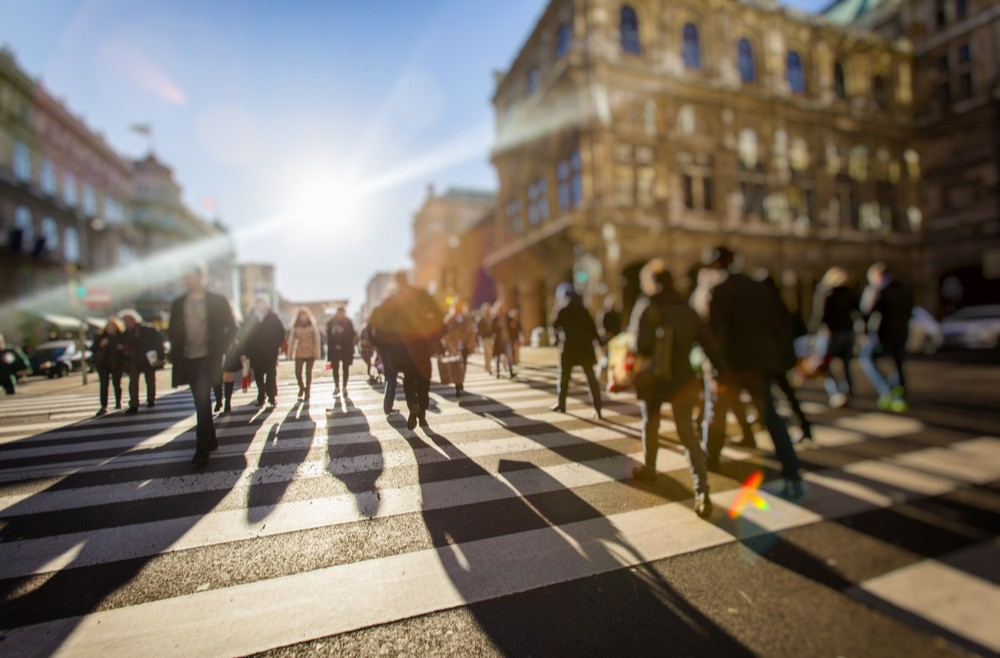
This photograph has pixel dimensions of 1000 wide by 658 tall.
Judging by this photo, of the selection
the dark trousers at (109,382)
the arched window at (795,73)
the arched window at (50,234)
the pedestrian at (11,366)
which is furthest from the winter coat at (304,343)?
the arched window at (795,73)

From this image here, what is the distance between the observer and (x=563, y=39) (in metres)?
22.9

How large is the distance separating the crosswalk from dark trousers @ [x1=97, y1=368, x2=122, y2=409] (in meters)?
0.09

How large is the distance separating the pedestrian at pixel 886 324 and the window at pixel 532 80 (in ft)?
74.0

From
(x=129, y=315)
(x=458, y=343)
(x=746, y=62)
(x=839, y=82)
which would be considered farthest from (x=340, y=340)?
(x=839, y=82)

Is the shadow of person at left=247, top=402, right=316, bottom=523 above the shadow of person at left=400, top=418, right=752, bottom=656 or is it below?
above

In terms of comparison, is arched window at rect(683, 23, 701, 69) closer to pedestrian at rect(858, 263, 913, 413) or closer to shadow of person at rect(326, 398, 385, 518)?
pedestrian at rect(858, 263, 913, 413)

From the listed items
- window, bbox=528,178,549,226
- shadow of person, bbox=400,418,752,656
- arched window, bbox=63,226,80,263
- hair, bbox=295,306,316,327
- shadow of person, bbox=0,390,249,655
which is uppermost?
window, bbox=528,178,549,226

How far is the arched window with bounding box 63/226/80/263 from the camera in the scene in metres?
2.90

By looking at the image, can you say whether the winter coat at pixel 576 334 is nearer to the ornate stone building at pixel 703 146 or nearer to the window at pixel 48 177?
the window at pixel 48 177

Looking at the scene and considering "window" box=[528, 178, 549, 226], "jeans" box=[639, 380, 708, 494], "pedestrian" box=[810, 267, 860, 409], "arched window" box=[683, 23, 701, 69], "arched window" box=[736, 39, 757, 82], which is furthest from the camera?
"window" box=[528, 178, 549, 226]

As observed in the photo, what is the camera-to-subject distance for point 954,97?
88.8 feet

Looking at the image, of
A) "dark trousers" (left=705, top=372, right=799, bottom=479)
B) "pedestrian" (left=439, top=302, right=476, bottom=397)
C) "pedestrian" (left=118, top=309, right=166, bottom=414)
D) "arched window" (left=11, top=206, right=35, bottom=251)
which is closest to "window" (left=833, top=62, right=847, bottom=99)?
"pedestrian" (left=439, top=302, right=476, bottom=397)

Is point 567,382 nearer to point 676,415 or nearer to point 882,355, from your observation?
point 676,415

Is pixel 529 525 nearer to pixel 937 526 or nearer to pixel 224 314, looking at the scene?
pixel 224 314
